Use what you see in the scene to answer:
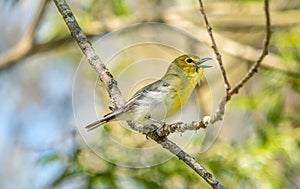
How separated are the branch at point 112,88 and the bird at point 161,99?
1.3 inches

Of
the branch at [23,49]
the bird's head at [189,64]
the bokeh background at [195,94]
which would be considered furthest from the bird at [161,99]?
the branch at [23,49]

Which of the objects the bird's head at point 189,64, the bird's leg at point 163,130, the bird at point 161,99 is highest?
the bird's head at point 189,64

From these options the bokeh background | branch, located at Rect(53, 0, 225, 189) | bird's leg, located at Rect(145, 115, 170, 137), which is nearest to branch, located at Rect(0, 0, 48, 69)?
the bokeh background

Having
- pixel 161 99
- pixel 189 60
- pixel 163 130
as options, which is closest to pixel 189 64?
pixel 189 60

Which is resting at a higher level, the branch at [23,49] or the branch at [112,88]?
the branch at [23,49]

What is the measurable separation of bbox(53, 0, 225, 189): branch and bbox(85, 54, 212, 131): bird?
0.11 ft

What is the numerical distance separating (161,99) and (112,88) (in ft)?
0.39

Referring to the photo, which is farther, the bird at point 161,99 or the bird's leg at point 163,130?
the bird at point 161,99

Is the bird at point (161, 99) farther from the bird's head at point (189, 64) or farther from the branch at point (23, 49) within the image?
the branch at point (23, 49)

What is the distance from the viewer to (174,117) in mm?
1589

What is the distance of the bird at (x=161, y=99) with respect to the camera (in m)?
1.51

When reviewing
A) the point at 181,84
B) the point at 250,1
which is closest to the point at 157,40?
the point at 250,1

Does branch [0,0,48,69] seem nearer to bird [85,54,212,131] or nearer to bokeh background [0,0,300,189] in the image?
bokeh background [0,0,300,189]

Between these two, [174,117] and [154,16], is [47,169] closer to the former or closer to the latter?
[154,16]
